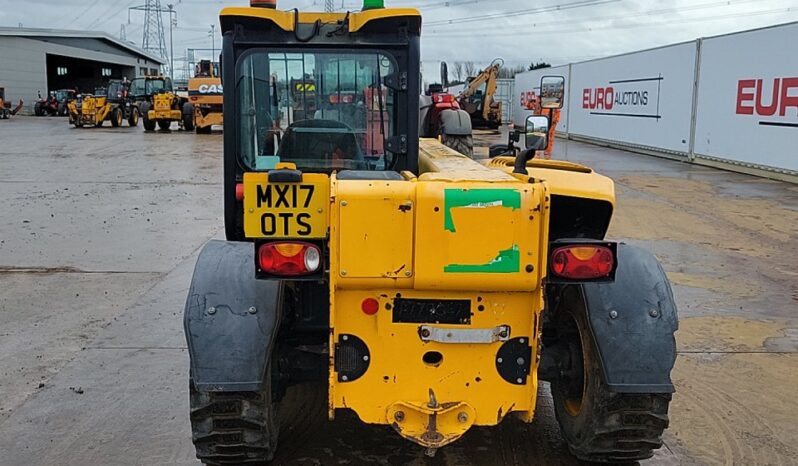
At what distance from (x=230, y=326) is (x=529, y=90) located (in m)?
36.0

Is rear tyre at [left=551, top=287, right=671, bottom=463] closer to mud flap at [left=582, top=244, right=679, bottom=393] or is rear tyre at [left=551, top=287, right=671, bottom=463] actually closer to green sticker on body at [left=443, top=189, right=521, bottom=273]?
mud flap at [left=582, top=244, right=679, bottom=393]

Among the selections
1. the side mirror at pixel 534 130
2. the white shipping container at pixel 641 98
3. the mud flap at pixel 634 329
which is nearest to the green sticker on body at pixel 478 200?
the mud flap at pixel 634 329

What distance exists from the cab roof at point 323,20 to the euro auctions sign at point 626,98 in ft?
65.1

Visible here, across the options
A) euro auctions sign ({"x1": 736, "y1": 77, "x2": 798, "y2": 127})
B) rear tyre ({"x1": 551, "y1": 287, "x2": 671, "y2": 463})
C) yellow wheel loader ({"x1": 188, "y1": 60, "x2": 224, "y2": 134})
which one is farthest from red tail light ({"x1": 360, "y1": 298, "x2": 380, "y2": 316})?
yellow wheel loader ({"x1": 188, "y1": 60, "x2": 224, "y2": 134})

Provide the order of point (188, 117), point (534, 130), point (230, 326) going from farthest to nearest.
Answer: point (188, 117) → point (534, 130) → point (230, 326)

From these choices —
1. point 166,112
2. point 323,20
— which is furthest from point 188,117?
point 323,20

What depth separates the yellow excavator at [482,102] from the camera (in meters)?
33.5

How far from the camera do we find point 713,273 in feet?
25.7

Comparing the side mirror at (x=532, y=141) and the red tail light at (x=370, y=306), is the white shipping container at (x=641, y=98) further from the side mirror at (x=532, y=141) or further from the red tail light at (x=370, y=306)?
the red tail light at (x=370, y=306)

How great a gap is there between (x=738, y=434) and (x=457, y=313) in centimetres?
211

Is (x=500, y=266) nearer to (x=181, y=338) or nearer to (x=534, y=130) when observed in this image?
(x=534, y=130)

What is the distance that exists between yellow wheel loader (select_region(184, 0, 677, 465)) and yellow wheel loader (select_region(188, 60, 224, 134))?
27.0m

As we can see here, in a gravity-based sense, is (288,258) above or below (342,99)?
below

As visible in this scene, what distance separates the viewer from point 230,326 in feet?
10.6
